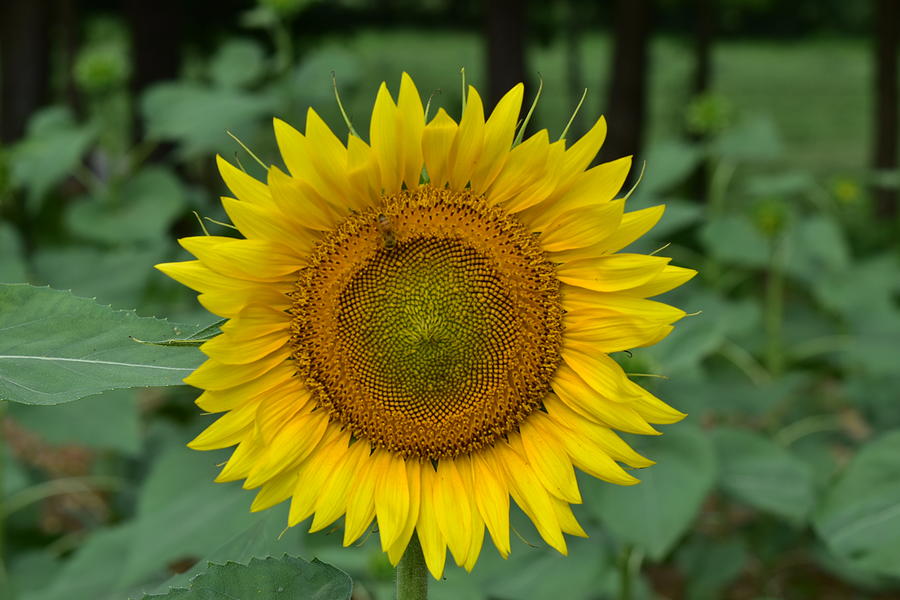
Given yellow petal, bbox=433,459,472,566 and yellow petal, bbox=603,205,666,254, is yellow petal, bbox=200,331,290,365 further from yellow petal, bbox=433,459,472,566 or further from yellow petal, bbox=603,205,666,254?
yellow petal, bbox=603,205,666,254

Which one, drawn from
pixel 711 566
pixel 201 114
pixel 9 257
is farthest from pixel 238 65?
pixel 711 566

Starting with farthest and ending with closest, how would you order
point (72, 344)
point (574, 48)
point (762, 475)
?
point (574, 48) < point (762, 475) < point (72, 344)

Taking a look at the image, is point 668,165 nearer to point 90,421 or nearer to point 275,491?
point 90,421

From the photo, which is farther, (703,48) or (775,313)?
(703,48)

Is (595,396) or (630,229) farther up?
(630,229)

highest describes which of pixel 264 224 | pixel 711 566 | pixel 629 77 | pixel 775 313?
pixel 264 224

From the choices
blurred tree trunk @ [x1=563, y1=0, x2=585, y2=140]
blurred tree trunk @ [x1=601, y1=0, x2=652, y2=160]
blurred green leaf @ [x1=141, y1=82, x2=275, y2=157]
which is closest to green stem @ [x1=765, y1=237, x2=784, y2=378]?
blurred green leaf @ [x1=141, y1=82, x2=275, y2=157]

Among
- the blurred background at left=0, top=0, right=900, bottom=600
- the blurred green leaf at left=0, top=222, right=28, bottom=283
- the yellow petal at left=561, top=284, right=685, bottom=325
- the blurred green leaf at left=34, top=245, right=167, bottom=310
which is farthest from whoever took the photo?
the blurred green leaf at left=34, top=245, right=167, bottom=310
